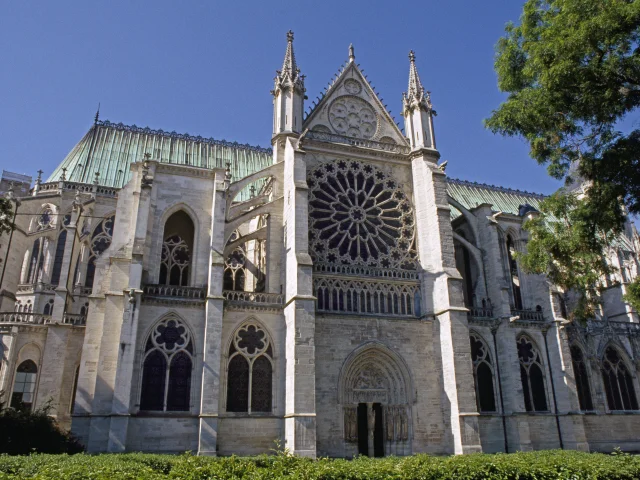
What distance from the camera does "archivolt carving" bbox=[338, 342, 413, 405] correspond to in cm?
2416

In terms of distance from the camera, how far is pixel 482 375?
26953 millimetres

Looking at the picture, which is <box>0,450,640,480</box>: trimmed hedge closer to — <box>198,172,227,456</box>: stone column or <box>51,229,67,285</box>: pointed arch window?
<box>198,172,227,456</box>: stone column

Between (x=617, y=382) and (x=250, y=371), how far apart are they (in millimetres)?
23700

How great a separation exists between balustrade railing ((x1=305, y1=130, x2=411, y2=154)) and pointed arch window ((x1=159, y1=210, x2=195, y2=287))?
816 centimetres

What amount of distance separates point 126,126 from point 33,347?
63.3ft

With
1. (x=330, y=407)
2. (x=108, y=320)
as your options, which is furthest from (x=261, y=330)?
(x=108, y=320)

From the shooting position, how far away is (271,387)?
2317 cm

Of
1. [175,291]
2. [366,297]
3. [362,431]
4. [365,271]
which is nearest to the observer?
[175,291]

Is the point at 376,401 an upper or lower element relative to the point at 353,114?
lower

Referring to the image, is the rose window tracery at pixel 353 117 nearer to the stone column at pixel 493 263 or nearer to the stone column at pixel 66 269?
the stone column at pixel 493 263

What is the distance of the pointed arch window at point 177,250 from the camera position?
27.1 metres

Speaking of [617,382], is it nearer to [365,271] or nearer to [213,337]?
[365,271]

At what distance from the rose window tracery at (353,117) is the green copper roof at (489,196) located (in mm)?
14514

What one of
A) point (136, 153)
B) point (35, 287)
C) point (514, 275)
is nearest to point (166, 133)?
point (136, 153)
